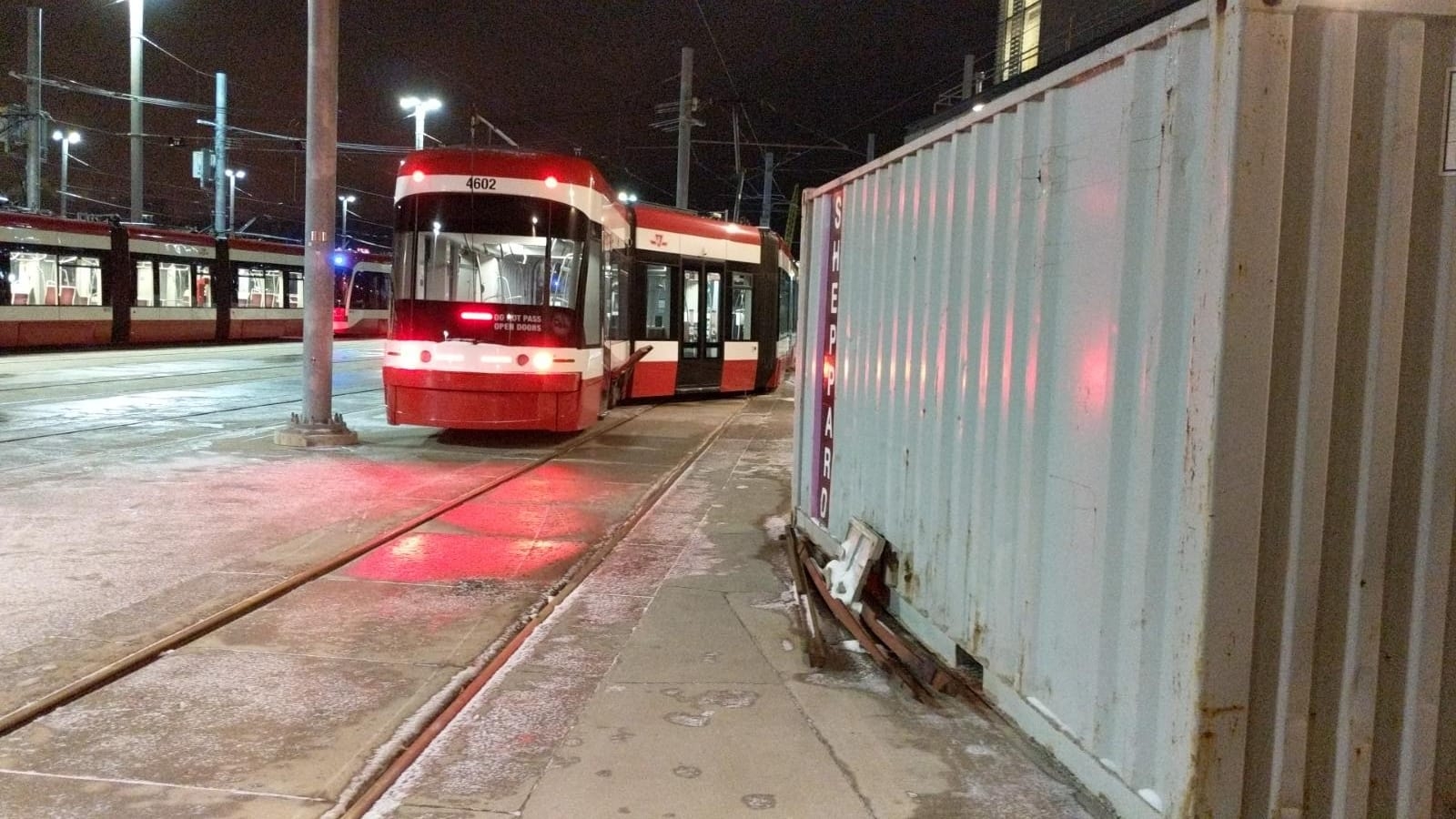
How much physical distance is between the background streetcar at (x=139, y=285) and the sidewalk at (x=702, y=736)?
1621 cm

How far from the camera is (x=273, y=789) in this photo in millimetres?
3855

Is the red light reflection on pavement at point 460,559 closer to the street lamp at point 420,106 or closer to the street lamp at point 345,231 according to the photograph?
the street lamp at point 420,106

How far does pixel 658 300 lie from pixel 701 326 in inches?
61.6

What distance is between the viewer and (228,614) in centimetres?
588

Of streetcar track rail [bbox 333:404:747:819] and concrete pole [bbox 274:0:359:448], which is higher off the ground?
concrete pole [bbox 274:0:359:448]

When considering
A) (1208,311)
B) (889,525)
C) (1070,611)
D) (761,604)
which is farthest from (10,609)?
→ (1208,311)

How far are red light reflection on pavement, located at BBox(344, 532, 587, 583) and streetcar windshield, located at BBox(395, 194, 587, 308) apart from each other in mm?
4743

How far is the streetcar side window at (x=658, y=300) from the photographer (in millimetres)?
18219

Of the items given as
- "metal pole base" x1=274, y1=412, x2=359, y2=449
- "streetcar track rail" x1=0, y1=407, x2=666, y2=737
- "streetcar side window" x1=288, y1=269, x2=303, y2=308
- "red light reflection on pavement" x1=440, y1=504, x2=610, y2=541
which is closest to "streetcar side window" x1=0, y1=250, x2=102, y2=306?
"streetcar side window" x1=288, y1=269, x2=303, y2=308

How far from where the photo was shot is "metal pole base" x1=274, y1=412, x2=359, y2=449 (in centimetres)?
1263

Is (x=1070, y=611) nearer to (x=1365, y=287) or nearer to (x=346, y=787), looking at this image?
(x=1365, y=287)

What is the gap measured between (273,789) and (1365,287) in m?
3.91

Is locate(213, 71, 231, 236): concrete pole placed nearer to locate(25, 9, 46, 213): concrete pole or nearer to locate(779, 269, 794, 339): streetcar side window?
locate(25, 9, 46, 213): concrete pole

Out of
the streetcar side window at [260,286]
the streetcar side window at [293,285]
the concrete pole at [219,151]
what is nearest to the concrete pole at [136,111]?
the concrete pole at [219,151]
